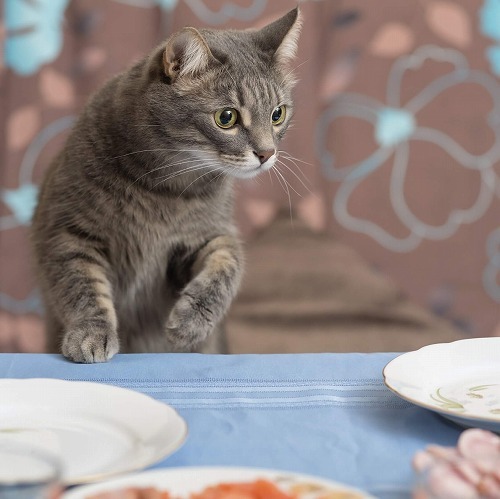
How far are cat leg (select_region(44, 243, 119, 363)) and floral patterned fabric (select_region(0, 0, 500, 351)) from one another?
0.85 m

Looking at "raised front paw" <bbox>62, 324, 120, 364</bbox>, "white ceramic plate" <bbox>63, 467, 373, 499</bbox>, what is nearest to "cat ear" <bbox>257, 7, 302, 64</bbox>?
"raised front paw" <bbox>62, 324, 120, 364</bbox>

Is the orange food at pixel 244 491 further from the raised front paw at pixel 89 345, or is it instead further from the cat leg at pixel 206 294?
the cat leg at pixel 206 294

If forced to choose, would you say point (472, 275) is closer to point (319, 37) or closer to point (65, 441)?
point (319, 37)

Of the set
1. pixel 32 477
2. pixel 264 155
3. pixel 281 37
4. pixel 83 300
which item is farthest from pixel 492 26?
pixel 32 477

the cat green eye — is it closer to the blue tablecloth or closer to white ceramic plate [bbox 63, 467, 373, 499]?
the blue tablecloth

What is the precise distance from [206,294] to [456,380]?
49 centimetres

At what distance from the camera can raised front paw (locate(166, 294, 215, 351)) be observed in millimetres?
1180

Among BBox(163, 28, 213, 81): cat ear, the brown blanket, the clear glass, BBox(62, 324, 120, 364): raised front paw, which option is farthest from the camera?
the brown blanket

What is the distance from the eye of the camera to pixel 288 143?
6.76 ft

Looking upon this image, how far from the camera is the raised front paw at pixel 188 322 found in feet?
3.87

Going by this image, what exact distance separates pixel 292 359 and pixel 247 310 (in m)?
1.05

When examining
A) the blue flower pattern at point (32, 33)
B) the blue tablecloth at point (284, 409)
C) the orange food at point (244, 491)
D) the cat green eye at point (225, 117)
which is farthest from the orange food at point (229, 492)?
the blue flower pattern at point (32, 33)

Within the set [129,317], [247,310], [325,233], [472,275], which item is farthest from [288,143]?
[129,317]

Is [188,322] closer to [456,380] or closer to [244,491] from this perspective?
[456,380]
